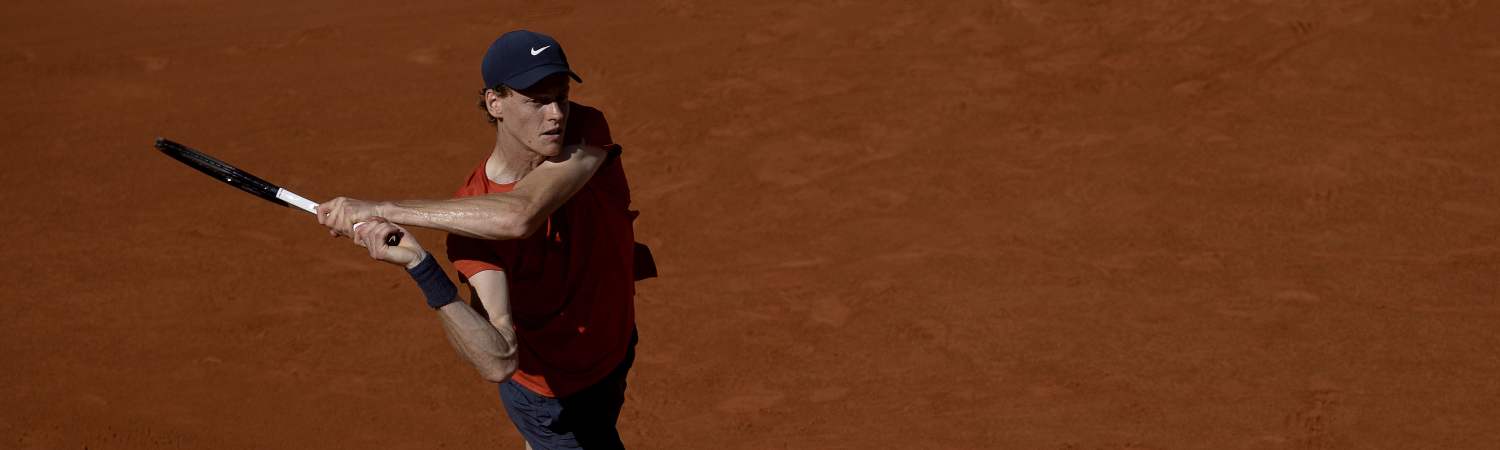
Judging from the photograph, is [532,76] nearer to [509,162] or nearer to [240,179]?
[509,162]

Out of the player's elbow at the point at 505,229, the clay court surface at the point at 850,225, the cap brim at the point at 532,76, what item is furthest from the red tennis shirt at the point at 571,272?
the clay court surface at the point at 850,225

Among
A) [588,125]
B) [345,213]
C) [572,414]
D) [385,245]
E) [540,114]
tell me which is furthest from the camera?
[572,414]

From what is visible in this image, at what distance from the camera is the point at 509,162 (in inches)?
146

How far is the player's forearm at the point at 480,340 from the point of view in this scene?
341 centimetres

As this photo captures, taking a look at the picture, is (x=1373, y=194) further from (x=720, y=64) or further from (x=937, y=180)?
(x=720, y=64)

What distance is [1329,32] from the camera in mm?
8430

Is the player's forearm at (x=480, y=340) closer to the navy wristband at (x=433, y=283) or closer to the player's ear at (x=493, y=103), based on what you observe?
the navy wristband at (x=433, y=283)

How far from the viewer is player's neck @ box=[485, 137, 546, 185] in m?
3.66

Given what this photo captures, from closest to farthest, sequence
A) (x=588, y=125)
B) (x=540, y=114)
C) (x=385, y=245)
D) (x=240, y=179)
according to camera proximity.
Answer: (x=385, y=245)
(x=540, y=114)
(x=588, y=125)
(x=240, y=179)

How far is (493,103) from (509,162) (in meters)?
0.17

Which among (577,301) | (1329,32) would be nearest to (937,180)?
(1329,32)

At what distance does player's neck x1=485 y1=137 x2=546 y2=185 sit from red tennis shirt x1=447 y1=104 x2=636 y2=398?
3cm

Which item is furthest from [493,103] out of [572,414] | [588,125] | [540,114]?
[572,414]

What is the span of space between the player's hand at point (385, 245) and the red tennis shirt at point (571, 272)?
0.26m
